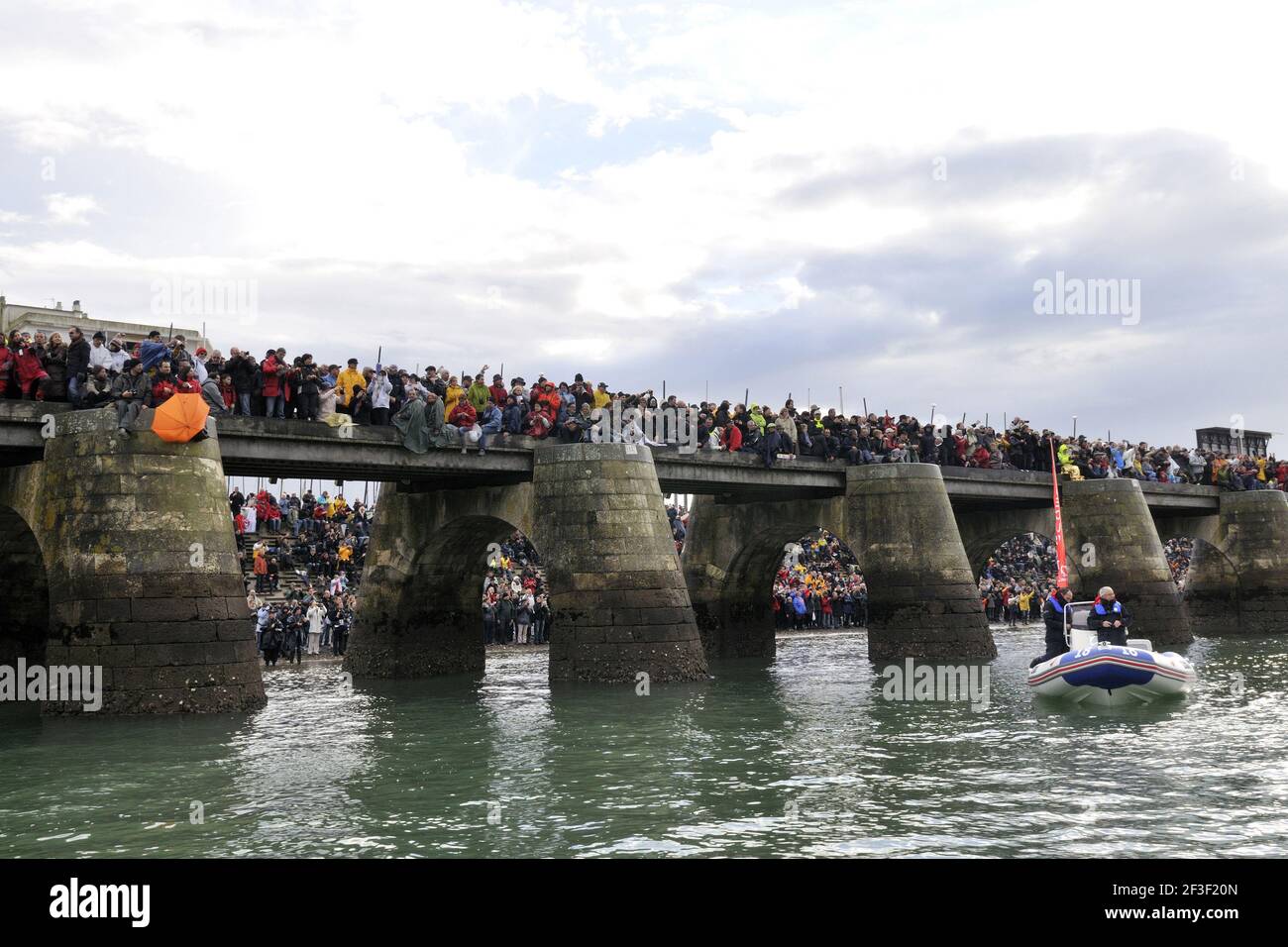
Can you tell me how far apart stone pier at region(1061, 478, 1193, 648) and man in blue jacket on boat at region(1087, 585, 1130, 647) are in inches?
751

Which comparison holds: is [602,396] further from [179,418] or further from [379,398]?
[179,418]

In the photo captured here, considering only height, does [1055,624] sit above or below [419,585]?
below

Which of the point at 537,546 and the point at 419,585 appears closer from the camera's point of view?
the point at 537,546

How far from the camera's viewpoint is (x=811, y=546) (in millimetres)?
63719

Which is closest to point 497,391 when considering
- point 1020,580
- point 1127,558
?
point 1127,558

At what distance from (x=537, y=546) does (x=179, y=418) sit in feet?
31.3

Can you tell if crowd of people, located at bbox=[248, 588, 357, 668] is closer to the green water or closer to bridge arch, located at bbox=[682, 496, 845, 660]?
the green water

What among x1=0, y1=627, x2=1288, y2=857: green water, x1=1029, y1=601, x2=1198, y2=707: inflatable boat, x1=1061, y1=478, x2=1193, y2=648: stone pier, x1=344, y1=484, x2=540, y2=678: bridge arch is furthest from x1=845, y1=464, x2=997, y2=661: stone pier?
x1=344, y1=484, x2=540, y2=678: bridge arch

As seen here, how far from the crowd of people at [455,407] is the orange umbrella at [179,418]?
1.04ft

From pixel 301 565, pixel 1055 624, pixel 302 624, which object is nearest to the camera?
pixel 1055 624

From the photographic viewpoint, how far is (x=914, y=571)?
3503cm

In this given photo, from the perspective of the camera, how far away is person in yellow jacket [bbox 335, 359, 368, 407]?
90.0 ft

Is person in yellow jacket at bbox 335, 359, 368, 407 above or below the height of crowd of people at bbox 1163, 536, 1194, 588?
above
